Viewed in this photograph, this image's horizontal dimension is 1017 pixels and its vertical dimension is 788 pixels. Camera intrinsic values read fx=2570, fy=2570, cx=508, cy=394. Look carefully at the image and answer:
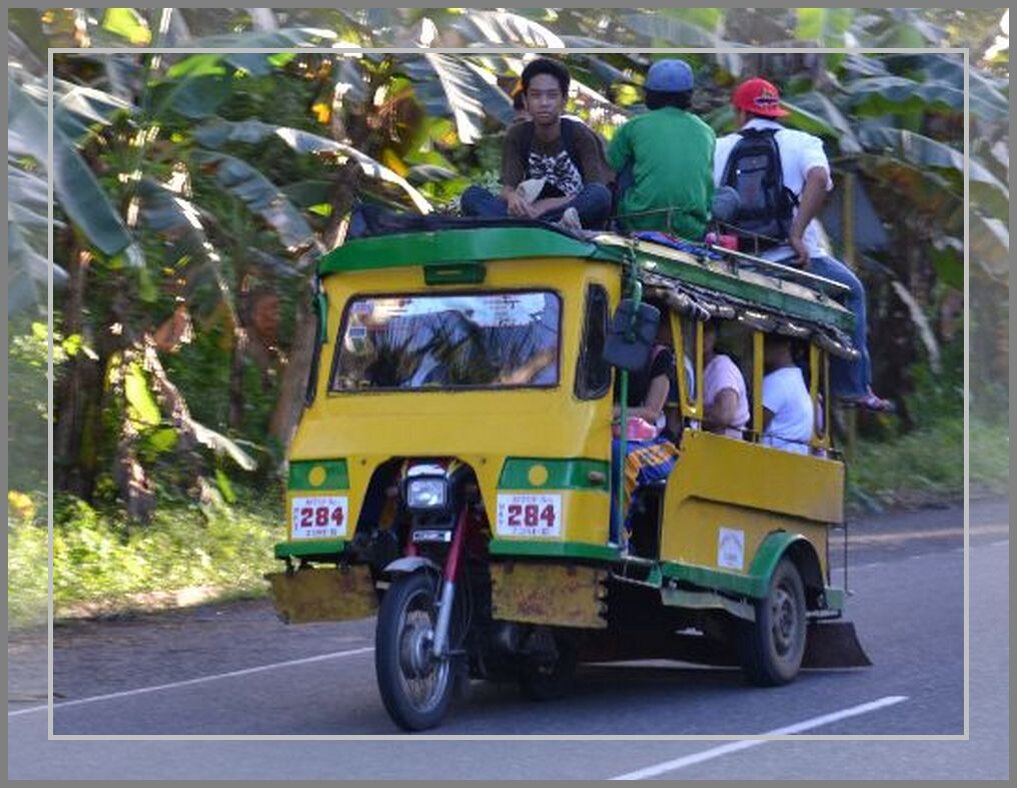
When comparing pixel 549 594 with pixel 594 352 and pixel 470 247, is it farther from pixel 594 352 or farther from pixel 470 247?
pixel 470 247

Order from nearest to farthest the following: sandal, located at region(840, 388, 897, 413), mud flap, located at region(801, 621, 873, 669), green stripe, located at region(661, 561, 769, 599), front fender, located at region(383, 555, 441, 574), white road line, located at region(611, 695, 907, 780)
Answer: white road line, located at region(611, 695, 907, 780) → front fender, located at region(383, 555, 441, 574) → green stripe, located at region(661, 561, 769, 599) → sandal, located at region(840, 388, 897, 413) → mud flap, located at region(801, 621, 873, 669)

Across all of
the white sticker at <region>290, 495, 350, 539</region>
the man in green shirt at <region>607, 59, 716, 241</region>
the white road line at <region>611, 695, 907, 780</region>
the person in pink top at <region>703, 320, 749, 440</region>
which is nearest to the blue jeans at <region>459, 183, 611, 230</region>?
the man in green shirt at <region>607, 59, 716, 241</region>

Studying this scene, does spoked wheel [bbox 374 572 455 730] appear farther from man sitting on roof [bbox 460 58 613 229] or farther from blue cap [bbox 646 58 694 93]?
blue cap [bbox 646 58 694 93]

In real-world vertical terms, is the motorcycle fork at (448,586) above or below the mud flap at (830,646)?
above

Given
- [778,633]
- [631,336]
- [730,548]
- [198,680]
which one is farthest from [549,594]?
[778,633]

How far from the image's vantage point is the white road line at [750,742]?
908cm

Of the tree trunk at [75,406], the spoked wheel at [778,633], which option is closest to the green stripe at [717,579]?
the spoked wheel at [778,633]

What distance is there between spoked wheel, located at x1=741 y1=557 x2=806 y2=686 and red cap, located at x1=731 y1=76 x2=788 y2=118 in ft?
6.33

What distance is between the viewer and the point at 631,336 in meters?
9.55

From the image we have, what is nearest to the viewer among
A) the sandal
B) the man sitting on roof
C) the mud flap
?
the man sitting on roof

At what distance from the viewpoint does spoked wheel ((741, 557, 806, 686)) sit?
10805 millimetres

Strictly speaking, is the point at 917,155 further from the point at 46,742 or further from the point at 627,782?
the point at 46,742

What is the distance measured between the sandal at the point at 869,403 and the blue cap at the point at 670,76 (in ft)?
5.65

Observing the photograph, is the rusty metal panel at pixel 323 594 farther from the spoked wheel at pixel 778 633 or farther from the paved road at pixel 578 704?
the spoked wheel at pixel 778 633
